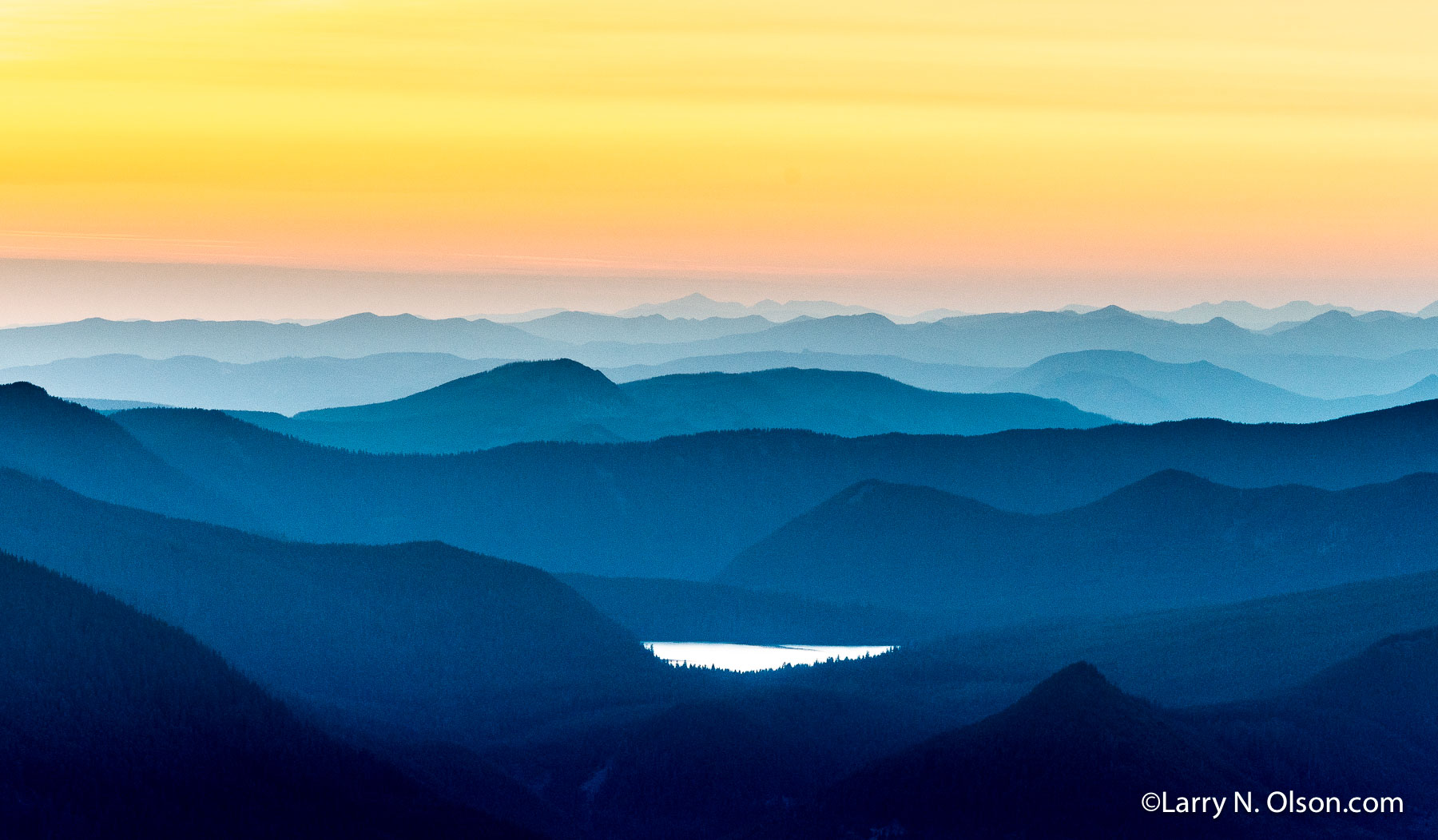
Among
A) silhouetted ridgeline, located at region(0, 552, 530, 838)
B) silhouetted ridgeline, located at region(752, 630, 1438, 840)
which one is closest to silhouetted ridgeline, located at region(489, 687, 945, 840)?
silhouetted ridgeline, located at region(752, 630, 1438, 840)

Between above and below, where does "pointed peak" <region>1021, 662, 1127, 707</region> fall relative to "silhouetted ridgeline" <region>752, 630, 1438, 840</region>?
above

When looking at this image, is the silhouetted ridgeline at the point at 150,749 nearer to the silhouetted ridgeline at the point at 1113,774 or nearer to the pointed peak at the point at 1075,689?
the silhouetted ridgeline at the point at 1113,774

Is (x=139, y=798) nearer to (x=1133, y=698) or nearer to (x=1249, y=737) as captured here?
(x=1133, y=698)

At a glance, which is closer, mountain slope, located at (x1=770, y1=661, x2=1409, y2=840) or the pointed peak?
mountain slope, located at (x1=770, y1=661, x2=1409, y2=840)

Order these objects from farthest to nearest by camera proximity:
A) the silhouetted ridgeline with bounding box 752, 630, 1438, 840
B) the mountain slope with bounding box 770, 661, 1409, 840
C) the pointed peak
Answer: the pointed peak
the silhouetted ridgeline with bounding box 752, 630, 1438, 840
the mountain slope with bounding box 770, 661, 1409, 840

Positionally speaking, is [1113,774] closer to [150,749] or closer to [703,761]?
[703,761]

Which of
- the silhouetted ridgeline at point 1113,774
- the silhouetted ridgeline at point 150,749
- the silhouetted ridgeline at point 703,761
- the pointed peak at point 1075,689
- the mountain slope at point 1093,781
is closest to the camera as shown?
the silhouetted ridgeline at point 150,749

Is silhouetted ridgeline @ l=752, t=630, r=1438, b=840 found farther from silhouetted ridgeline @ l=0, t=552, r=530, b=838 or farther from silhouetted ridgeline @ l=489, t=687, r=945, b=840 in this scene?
silhouetted ridgeline @ l=0, t=552, r=530, b=838

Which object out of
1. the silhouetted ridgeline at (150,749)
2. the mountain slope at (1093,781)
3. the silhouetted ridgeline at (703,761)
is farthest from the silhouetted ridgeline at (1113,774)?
the silhouetted ridgeline at (150,749)
